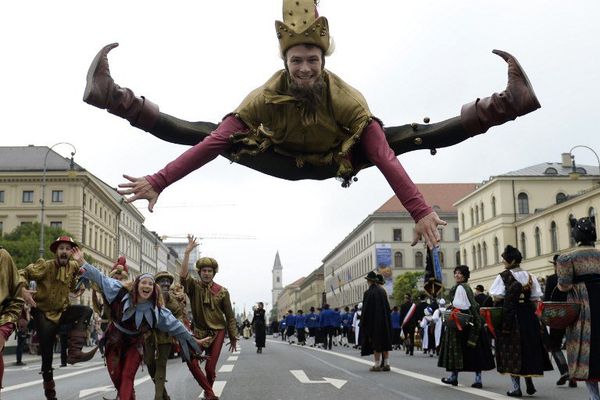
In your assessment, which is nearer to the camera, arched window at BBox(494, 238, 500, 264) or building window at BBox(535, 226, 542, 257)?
building window at BBox(535, 226, 542, 257)

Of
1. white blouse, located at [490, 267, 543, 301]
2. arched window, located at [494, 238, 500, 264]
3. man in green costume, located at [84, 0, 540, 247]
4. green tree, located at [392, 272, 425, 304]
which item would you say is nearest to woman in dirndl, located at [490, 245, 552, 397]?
white blouse, located at [490, 267, 543, 301]

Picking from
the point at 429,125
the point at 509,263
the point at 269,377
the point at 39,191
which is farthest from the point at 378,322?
the point at 39,191

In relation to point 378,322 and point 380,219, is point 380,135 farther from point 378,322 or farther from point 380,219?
point 380,219

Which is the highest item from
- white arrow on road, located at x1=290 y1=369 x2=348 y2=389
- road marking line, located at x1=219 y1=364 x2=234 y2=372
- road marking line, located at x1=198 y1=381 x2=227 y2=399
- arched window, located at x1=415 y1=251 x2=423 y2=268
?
arched window, located at x1=415 y1=251 x2=423 y2=268

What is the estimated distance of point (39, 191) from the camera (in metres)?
71.6

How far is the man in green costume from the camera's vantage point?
4281 millimetres

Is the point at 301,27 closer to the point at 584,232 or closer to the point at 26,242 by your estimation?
the point at 584,232

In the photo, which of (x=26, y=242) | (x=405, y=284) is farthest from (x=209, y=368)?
(x=405, y=284)

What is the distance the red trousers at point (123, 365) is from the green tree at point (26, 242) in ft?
143

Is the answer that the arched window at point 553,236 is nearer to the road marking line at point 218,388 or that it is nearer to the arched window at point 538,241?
the arched window at point 538,241

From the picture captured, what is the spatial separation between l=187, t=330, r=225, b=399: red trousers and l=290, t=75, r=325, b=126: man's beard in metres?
5.36

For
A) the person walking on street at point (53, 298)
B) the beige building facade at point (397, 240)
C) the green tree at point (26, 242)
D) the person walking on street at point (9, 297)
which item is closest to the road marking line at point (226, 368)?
the person walking on street at point (53, 298)

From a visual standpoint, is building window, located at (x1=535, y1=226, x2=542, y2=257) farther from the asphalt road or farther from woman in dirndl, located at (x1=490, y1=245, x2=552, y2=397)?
woman in dirndl, located at (x1=490, y1=245, x2=552, y2=397)

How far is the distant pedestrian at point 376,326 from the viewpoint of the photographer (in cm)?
1498
